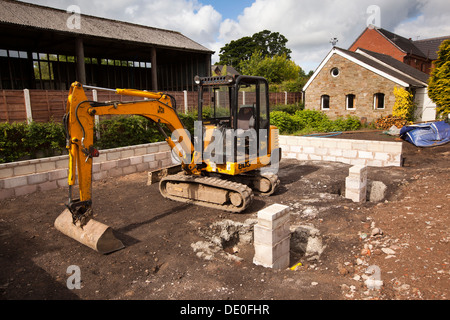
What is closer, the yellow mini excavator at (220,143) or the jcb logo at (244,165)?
the yellow mini excavator at (220,143)

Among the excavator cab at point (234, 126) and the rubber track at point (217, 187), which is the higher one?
the excavator cab at point (234, 126)

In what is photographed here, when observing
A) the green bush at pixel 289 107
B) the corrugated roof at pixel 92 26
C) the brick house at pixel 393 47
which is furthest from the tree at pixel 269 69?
the corrugated roof at pixel 92 26

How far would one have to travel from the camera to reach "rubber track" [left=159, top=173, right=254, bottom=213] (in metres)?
6.74

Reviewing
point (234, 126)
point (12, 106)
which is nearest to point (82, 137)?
point (234, 126)

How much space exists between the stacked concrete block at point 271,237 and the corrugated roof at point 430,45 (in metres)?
42.2

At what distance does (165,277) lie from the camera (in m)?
4.41

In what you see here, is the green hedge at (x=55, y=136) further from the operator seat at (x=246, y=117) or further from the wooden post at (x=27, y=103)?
the operator seat at (x=246, y=117)

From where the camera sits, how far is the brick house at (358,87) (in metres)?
20.0

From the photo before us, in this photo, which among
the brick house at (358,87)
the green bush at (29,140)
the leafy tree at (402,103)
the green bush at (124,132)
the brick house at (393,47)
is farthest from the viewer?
the brick house at (393,47)

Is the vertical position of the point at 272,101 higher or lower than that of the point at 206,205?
higher
